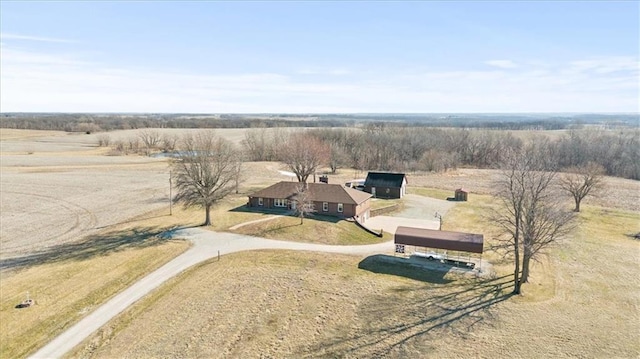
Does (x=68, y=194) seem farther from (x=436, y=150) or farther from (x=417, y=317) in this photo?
(x=436, y=150)

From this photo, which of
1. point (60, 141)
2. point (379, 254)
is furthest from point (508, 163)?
point (60, 141)

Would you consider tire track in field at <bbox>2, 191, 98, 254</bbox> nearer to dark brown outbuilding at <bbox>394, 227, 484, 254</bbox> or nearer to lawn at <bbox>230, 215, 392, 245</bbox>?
lawn at <bbox>230, 215, 392, 245</bbox>

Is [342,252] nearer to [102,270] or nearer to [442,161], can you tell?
[102,270]

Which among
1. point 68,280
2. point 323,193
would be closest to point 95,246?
point 68,280

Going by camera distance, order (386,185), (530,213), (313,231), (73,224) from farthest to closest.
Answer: (386,185) < (73,224) < (313,231) < (530,213)

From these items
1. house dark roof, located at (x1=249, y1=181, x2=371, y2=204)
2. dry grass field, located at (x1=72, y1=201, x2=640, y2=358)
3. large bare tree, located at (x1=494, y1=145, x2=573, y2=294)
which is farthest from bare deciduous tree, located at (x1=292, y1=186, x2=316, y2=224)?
large bare tree, located at (x1=494, y1=145, x2=573, y2=294)

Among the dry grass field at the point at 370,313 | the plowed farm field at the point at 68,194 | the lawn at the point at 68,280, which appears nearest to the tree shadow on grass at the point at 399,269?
the dry grass field at the point at 370,313
